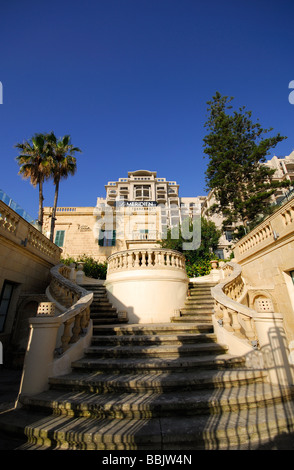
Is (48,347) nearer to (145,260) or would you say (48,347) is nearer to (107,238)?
(145,260)

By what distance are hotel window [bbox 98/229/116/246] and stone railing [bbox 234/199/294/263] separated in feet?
47.2

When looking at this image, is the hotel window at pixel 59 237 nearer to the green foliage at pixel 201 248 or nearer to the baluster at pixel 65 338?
the green foliage at pixel 201 248

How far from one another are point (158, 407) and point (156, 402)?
2.5 inches

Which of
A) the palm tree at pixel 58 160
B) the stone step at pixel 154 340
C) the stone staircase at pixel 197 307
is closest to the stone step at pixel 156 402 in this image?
the stone step at pixel 154 340

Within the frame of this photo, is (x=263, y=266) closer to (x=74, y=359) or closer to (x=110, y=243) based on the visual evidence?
(x=74, y=359)

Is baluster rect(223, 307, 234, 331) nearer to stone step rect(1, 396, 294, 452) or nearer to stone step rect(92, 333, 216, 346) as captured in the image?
stone step rect(92, 333, 216, 346)

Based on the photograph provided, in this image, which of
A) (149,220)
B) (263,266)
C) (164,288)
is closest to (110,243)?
(149,220)

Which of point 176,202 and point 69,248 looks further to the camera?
point 176,202

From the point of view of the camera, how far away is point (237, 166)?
15.1m

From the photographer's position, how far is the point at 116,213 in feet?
70.2

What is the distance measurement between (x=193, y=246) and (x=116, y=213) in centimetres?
980

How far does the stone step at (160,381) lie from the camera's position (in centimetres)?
320

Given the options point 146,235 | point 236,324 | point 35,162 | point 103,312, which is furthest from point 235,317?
point 146,235
